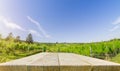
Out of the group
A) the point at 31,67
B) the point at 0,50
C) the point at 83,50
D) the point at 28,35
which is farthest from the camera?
the point at 28,35

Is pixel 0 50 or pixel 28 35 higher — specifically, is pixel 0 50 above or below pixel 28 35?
below

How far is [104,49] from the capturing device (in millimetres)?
24016

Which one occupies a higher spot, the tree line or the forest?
the tree line

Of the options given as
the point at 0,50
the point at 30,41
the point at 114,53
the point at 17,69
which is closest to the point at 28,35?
the point at 30,41

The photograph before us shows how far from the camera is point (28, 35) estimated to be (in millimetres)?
33125

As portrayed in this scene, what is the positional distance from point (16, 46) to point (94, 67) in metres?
25.0

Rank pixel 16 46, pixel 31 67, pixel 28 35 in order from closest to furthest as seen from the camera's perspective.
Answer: pixel 31 67
pixel 16 46
pixel 28 35

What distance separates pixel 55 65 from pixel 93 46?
77.8 ft

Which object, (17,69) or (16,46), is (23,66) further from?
(16,46)

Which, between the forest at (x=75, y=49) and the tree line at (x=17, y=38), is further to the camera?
the tree line at (x=17, y=38)

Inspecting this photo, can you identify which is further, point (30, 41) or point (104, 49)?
point (30, 41)

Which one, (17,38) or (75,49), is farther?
(17,38)

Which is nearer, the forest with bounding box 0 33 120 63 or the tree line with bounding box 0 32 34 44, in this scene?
the forest with bounding box 0 33 120 63

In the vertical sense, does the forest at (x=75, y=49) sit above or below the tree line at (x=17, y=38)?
below
